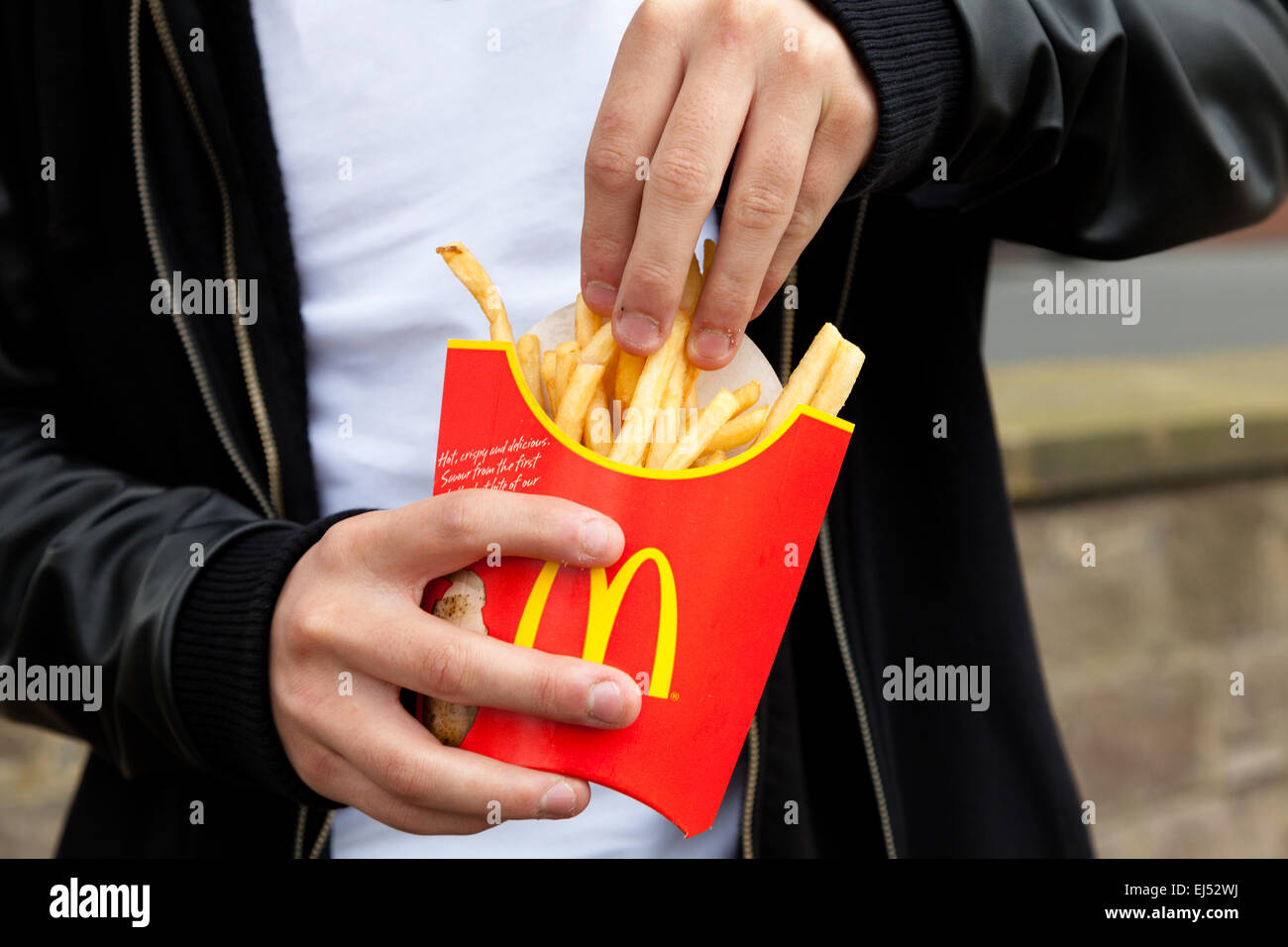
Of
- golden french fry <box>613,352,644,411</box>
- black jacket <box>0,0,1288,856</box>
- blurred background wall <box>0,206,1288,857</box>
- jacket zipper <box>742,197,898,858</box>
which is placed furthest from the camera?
blurred background wall <box>0,206,1288,857</box>

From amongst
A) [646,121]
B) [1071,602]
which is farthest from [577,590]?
[1071,602]

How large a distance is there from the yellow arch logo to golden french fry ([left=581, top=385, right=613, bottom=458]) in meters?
0.09

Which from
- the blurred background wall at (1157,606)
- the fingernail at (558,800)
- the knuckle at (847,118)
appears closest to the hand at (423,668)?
the fingernail at (558,800)

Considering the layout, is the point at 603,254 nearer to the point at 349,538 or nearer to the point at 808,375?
Result: the point at 808,375

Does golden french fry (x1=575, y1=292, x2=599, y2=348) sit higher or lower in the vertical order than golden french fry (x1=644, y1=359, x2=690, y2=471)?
higher

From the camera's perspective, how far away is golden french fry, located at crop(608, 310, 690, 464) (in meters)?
0.83

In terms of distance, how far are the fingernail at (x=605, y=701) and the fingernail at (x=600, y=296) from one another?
302 mm

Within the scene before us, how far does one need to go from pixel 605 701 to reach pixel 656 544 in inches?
5.0

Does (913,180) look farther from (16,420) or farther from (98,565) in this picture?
(16,420)

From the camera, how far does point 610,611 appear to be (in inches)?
32.5

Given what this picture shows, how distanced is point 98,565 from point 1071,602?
2.39 m

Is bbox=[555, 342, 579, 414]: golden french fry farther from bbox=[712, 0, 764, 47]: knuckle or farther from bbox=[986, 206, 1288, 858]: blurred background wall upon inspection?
bbox=[986, 206, 1288, 858]: blurred background wall

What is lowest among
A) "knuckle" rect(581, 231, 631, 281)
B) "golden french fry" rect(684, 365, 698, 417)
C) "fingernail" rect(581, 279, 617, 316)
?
"golden french fry" rect(684, 365, 698, 417)

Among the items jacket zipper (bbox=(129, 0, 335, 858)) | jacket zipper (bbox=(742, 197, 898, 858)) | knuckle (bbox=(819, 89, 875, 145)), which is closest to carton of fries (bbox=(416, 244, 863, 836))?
knuckle (bbox=(819, 89, 875, 145))
